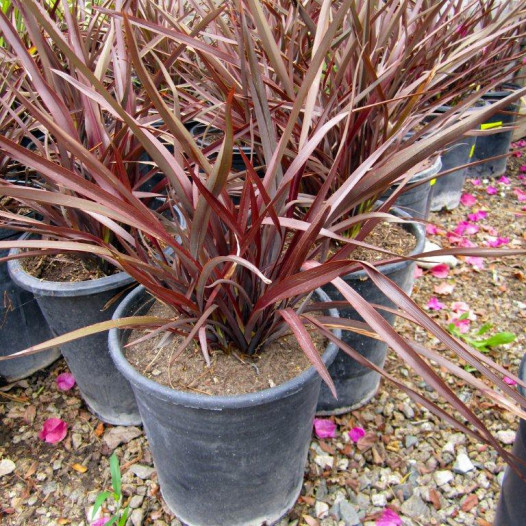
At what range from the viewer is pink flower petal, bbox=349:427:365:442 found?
1310 mm

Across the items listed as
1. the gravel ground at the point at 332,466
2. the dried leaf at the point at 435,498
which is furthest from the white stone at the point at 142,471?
the dried leaf at the point at 435,498

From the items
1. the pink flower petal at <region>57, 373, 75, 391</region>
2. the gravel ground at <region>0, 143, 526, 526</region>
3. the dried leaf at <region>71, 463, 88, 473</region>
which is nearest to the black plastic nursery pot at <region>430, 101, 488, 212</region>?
the gravel ground at <region>0, 143, 526, 526</region>

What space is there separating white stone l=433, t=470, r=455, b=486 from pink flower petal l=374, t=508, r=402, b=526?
0.15 meters

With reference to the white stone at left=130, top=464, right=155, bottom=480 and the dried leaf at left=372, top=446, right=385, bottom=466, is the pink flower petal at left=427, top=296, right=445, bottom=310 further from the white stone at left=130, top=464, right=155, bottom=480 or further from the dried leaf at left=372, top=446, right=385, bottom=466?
the white stone at left=130, top=464, right=155, bottom=480

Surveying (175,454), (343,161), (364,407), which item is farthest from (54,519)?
(343,161)

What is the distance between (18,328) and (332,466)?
946mm

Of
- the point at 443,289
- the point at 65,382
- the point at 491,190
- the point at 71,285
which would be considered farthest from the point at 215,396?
the point at 491,190

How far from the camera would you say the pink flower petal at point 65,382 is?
1451mm

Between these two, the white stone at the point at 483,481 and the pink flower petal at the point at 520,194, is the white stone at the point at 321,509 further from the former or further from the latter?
the pink flower petal at the point at 520,194

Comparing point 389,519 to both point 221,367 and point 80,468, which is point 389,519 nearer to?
point 221,367

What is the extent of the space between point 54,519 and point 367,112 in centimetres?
114

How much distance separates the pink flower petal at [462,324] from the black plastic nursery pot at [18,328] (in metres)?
1.31

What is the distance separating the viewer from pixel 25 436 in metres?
1.33

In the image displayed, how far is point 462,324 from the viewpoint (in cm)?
169
